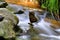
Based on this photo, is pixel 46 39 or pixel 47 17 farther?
pixel 47 17

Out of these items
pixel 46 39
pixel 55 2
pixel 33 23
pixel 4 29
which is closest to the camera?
pixel 4 29

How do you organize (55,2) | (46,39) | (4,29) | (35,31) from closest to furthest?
(4,29), (46,39), (35,31), (55,2)

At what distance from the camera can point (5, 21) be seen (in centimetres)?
452

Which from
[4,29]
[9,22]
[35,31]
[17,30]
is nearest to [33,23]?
[35,31]

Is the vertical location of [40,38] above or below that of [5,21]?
below

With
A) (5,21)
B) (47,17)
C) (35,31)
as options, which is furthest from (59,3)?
(5,21)

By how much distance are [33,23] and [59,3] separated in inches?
93.6

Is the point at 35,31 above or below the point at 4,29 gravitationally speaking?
below

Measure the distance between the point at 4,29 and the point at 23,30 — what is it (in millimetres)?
1106

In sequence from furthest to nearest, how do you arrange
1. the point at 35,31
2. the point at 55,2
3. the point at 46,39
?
the point at 55,2 → the point at 35,31 → the point at 46,39

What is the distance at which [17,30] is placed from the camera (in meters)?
5.11

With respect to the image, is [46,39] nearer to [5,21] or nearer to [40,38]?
[40,38]

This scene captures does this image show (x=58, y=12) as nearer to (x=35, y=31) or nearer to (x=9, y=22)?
(x=35, y=31)

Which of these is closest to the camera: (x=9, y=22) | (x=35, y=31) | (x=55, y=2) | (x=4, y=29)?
(x=4, y=29)
